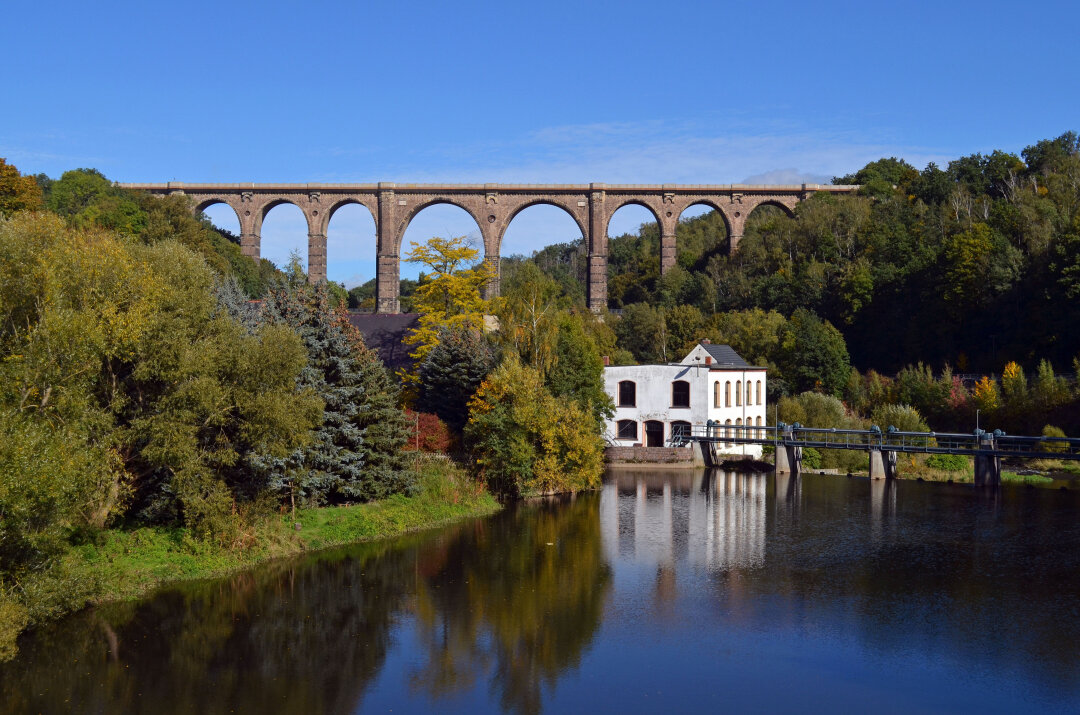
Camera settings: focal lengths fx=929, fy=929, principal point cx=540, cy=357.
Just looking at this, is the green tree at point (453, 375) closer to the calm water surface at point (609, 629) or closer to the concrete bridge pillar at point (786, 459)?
the calm water surface at point (609, 629)

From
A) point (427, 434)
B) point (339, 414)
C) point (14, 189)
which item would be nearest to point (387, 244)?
point (14, 189)

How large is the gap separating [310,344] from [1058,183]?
4883 centimetres

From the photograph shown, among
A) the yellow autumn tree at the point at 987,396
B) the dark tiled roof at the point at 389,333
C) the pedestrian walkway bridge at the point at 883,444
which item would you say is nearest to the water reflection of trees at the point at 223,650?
the dark tiled roof at the point at 389,333

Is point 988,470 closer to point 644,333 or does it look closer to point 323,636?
point 323,636

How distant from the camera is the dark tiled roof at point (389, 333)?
39.9 m

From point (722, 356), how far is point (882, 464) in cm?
912

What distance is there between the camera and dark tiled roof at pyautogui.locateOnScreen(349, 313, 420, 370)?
1572 inches

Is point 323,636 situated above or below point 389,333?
below

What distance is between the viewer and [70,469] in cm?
1567

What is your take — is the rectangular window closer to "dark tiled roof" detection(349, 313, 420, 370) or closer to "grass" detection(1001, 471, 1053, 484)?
"dark tiled roof" detection(349, 313, 420, 370)

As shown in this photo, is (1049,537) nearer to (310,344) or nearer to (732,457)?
(732,457)

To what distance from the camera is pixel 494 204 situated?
70.1m

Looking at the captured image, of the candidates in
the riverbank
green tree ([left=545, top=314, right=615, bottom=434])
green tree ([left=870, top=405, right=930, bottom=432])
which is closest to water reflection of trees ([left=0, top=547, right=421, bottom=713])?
the riverbank

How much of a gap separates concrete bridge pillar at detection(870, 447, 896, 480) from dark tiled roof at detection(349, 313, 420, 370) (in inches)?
745
